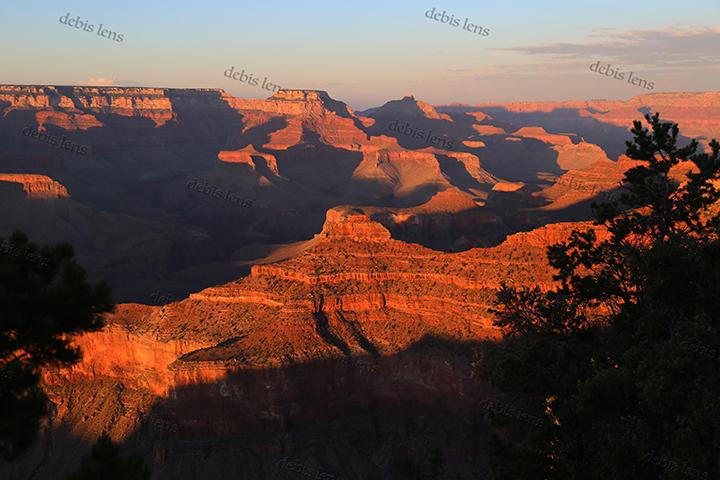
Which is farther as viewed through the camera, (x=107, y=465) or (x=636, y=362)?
(x=636, y=362)

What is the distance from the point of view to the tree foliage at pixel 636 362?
17984mm

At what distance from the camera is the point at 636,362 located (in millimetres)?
20875

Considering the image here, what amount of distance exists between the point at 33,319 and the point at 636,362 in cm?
2126

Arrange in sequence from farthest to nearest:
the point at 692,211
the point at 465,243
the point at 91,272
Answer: the point at 91,272
the point at 465,243
the point at 692,211

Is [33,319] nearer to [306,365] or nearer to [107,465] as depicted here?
[107,465]

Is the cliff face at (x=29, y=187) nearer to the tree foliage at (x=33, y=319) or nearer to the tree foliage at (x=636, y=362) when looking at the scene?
the tree foliage at (x=33, y=319)

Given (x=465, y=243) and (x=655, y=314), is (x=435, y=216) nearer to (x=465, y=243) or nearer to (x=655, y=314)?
(x=465, y=243)

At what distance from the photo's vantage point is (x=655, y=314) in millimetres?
22172

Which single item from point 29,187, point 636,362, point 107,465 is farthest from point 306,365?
point 29,187

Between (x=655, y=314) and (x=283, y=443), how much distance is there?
30584mm

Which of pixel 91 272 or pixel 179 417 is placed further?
pixel 91 272

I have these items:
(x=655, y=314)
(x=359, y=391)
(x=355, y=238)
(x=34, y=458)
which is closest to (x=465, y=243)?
(x=355, y=238)

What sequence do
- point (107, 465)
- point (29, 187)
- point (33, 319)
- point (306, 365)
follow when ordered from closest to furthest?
point (107, 465)
point (33, 319)
point (306, 365)
point (29, 187)

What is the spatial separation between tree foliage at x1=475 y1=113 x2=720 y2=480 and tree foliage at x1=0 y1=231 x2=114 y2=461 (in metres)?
16.4
